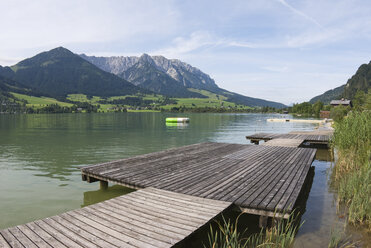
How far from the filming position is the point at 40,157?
23.2 metres

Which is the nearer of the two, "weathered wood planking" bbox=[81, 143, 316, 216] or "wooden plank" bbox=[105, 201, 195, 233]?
"wooden plank" bbox=[105, 201, 195, 233]

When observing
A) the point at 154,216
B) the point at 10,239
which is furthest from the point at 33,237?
the point at 154,216

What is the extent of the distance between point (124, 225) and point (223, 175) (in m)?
5.94

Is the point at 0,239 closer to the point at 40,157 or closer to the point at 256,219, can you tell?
the point at 256,219

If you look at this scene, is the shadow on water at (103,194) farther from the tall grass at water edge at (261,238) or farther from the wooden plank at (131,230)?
the tall grass at water edge at (261,238)

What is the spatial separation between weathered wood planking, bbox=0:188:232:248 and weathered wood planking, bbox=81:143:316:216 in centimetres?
118

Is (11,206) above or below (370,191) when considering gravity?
below

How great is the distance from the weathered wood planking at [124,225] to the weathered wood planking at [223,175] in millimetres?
1182

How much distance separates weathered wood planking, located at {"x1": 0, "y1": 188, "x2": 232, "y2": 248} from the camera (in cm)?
538

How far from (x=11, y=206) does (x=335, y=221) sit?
12938 millimetres

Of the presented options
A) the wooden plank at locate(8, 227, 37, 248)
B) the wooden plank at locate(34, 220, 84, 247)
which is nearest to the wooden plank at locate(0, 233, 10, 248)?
the wooden plank at locate(8, 227, 37, 248)

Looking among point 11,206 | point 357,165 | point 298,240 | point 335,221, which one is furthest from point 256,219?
point 11,206

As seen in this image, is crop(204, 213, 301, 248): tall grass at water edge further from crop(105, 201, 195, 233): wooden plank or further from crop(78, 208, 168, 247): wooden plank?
crop(78, 208, 168, 247): wooden plank

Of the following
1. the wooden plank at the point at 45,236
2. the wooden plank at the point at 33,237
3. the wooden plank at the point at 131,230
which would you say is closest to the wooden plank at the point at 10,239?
the wooden plank at the point at 33,237
